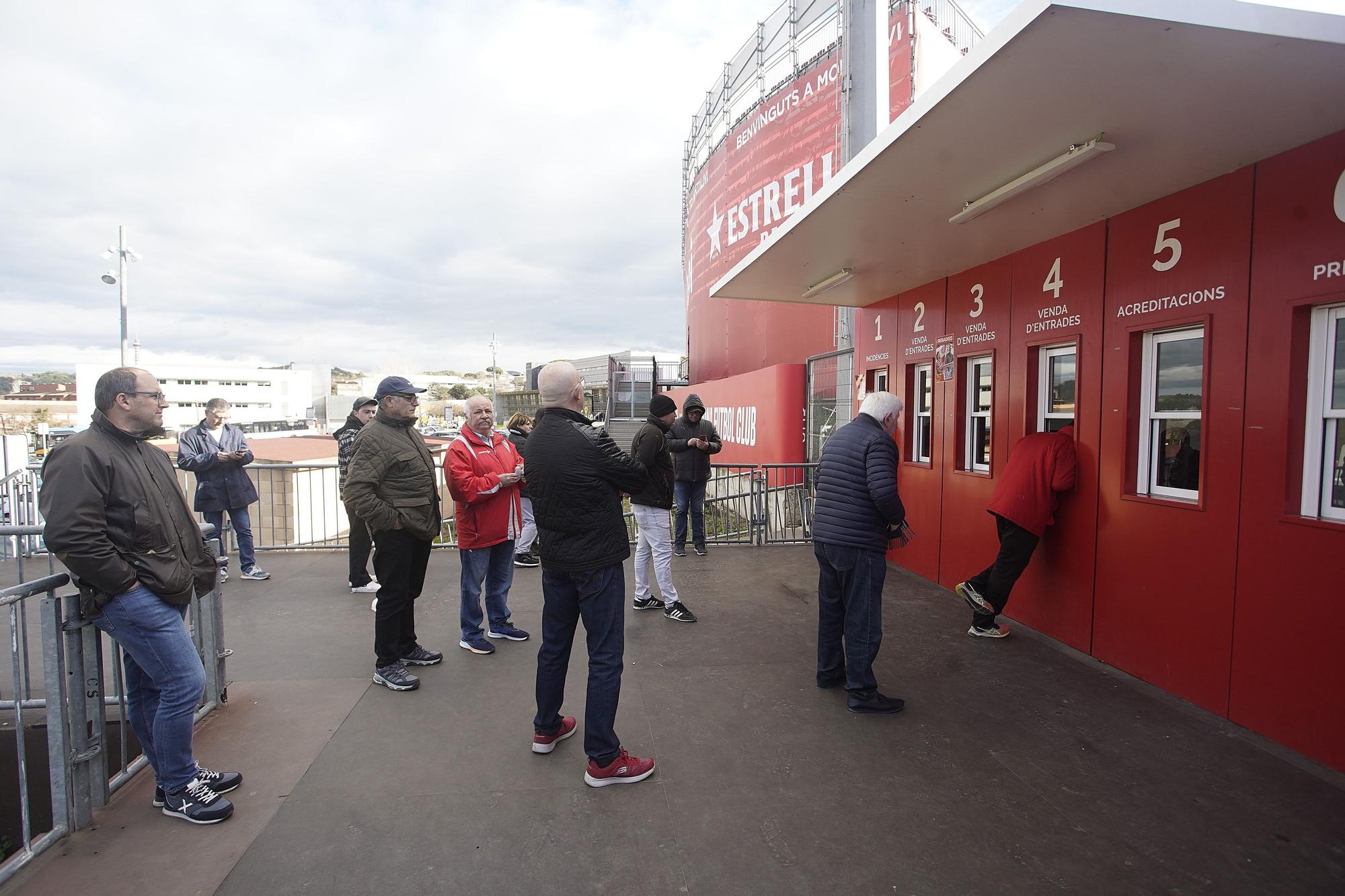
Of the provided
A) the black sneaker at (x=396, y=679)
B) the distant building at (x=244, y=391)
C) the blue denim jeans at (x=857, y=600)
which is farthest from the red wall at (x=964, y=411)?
the distant building at (x=244, y=391)

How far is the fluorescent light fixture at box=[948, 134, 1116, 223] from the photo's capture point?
363cm

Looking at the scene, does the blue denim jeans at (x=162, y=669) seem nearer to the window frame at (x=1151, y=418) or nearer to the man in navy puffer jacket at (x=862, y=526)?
the man in navy puffer jacket at (x=862, y=526)

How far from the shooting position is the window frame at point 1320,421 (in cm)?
350

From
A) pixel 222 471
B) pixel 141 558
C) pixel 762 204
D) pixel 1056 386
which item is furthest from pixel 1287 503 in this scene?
pixel 762 204

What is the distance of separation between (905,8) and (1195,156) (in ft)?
43.0

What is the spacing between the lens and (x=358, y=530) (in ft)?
21.4

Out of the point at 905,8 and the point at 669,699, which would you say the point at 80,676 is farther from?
the point at 905,8

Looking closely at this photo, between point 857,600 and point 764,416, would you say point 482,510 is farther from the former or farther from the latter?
point 764,416

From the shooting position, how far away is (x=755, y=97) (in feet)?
65.9

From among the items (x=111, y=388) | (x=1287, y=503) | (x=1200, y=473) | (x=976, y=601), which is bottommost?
(x=976, y=601)

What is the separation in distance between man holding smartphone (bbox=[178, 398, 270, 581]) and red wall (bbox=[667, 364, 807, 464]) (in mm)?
7435

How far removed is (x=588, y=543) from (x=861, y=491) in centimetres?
174

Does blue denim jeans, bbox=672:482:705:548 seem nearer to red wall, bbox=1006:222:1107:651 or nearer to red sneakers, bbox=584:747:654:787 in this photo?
red wall, bbox=1006:222:1107:651

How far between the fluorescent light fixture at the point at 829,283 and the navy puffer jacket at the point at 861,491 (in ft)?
10.2
